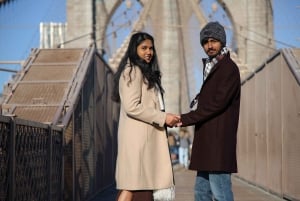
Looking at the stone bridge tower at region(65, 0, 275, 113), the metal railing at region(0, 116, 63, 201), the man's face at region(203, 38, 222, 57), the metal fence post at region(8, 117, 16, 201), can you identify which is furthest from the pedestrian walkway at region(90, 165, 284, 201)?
the stone bridge tower at region(65, 0, 275, 113)

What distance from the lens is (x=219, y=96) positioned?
4.72 meters

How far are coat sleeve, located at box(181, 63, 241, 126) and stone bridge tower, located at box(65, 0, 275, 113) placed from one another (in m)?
24.8

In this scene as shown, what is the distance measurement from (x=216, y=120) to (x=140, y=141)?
0.54 meters

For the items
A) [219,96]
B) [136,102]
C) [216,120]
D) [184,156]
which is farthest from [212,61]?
[184,156]

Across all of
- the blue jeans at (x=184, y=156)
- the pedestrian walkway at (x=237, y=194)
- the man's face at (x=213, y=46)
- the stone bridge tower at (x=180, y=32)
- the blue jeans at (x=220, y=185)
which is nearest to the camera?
the blue jeans at (x=220, y=185)

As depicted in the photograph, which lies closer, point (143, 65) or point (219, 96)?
point (219, 96)

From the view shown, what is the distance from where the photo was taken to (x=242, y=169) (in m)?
14.2

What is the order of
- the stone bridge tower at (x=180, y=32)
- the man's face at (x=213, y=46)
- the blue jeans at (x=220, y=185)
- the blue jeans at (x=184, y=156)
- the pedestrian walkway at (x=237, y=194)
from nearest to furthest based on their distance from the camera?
the blue jeans at (x=220, y=185) → the man's face at (x=213, y=46) → the pedestrian walkway at (x=237, y=194) → the blue jeans at (x=184, y=156) → the stone bridge tower at (x=180, y=32)

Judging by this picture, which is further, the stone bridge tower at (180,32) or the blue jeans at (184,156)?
the stone bridge tower at (180,32)

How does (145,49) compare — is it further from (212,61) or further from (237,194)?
(237,194)

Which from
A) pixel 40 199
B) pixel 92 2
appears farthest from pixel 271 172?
pixel 92 2

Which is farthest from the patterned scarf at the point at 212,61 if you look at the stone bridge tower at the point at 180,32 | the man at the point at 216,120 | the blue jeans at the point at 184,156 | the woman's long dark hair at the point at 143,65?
the stone bridge tower at the point at 180,32

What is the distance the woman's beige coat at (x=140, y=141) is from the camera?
4.79 meters

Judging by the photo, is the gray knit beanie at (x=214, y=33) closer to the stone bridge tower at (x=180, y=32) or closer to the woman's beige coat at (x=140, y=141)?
the woman's beige coat at (x=140, y=141)
